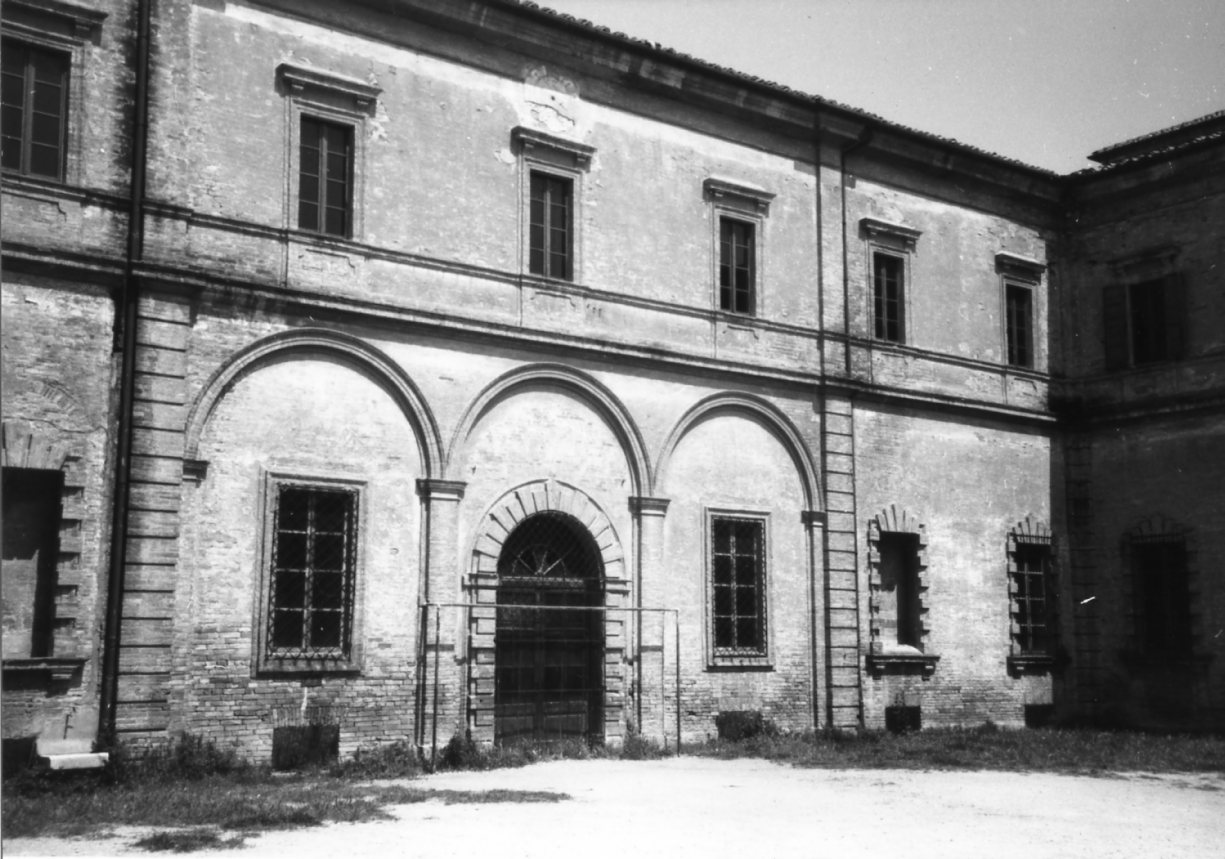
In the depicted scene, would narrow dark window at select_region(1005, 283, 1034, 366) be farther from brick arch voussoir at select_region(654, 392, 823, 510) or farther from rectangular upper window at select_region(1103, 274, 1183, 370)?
brick arch voussoir at select_region(654, 392, 823, 510)

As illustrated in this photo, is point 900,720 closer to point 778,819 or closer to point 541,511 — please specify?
point 541,511

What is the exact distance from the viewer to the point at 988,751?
1653 centimetres

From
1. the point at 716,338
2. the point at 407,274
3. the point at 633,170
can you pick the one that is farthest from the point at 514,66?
the point at 716,338

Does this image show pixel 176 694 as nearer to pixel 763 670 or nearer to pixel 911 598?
pixel 763 670

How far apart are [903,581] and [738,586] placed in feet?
10.9

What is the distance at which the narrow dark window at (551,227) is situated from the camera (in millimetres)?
16766

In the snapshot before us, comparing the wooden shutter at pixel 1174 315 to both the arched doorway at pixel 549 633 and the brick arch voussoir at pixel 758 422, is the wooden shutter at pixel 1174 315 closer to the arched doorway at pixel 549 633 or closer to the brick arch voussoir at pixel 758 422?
the brick arch voussoir at pixel 758 422

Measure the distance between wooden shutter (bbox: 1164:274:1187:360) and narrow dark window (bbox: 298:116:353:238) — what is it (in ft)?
43.3

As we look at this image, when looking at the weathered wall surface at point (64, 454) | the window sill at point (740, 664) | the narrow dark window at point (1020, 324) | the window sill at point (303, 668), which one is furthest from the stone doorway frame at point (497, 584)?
the narrow dark window at point (1020, 324)

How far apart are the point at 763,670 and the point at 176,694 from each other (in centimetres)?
789

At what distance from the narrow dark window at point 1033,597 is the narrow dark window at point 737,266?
6.33 metres

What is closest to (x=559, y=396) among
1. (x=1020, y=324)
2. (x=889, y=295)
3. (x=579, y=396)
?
(x=579, y=396)

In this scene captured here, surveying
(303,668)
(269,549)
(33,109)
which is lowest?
(303,668)

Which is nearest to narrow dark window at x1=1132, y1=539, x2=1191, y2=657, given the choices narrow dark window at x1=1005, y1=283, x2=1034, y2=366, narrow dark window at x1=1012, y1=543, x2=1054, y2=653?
narrow dark window at x1=1012, y1=543, x2=1054, y2=653
